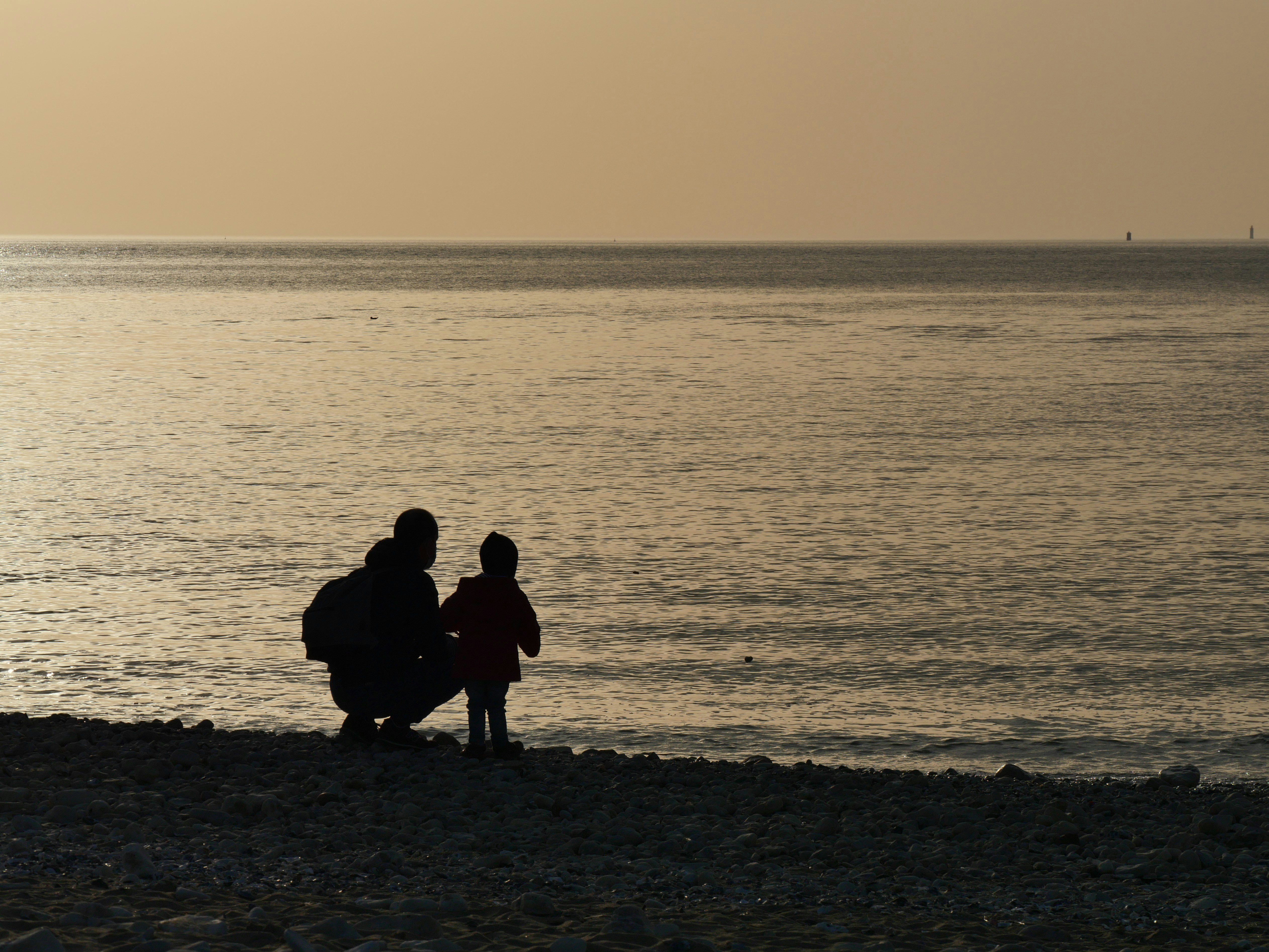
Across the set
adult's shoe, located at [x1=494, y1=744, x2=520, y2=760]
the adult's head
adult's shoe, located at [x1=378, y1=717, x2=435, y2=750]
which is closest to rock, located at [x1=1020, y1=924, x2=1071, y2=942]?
adult's shoe, located at [x1=494, y1=744, x2=520, y2=760]

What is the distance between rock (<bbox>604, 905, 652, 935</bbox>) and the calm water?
5.33 metres

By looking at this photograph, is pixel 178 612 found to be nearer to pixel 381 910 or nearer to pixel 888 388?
pixel 381 910

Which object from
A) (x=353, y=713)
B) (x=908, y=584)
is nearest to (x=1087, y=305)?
(x=908, y=584)

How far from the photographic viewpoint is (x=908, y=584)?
17.7 metres

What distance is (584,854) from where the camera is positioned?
743cm

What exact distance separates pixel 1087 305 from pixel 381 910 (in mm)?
100534

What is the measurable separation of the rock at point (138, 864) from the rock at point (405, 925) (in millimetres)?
1259

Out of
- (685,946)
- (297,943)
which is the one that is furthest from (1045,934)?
(297,943)

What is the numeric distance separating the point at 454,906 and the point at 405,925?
38cm

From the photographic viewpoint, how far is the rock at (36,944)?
521 cm

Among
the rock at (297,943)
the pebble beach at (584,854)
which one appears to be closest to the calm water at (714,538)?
the pebble beach at (584,854)

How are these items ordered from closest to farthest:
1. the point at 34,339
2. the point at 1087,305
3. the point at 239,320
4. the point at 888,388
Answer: the point at 888,388, the point at 34,339, the point at 239,320, the point at 1087,305

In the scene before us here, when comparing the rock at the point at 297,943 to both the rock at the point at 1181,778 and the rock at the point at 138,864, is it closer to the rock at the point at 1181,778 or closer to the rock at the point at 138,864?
the rock at the point at 138,864

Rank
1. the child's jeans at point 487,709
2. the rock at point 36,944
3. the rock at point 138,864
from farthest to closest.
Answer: the child's jeans at point 487,709 → the rock at point 138,864 → the rock at point 36,944
